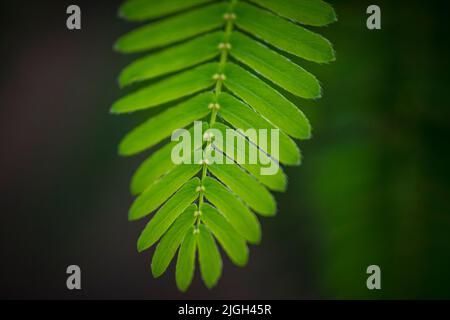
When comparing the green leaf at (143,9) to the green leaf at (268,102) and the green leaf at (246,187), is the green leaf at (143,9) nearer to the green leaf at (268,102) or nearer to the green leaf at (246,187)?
the green leaf at (268,102)

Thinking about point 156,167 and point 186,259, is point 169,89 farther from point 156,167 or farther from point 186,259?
point 186,259

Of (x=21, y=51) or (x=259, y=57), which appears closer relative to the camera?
(x=259, y=57)

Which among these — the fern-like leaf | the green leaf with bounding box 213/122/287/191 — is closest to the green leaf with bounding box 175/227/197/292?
the fern-like leaf

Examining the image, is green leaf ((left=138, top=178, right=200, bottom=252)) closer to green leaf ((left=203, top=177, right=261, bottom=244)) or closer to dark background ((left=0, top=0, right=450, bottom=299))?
green leaf ((left=203, top=177, right=261, bottom=244))

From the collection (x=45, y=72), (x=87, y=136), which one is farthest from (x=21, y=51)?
(x=87, y=136)

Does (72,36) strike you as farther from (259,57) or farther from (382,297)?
(382,297)

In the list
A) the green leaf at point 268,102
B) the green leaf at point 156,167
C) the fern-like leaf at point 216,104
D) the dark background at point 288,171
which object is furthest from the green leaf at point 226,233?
the dark background at point 288,171

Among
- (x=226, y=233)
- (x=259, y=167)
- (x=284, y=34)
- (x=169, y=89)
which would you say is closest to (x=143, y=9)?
(x=169, y=89)
